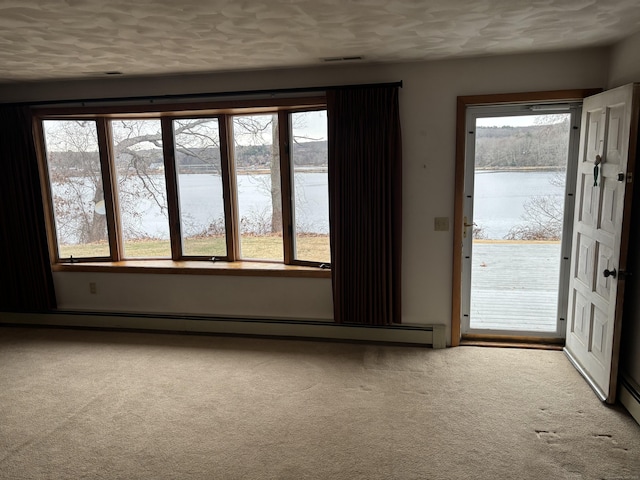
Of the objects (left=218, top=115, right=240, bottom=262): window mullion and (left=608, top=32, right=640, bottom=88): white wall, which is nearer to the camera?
(left=608, top=32, right=640, bottom=88): white wall

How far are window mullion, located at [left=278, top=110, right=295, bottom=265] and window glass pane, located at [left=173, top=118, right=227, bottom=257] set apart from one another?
62 centimetres

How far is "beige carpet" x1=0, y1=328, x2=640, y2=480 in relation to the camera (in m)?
2.34

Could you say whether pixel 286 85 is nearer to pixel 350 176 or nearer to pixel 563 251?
pixel 350 176

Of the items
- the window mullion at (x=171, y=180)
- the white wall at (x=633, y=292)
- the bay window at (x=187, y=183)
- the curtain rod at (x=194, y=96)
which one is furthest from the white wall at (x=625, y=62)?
the window mullion at (x=171, y=180)

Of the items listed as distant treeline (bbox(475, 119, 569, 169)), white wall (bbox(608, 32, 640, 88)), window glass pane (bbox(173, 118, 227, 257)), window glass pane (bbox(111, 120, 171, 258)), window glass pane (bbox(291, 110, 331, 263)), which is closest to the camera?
white wall (bbox(608, 32, 640, 88))

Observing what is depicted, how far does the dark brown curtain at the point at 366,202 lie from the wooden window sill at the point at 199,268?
0.33 m

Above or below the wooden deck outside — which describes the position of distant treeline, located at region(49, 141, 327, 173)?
above

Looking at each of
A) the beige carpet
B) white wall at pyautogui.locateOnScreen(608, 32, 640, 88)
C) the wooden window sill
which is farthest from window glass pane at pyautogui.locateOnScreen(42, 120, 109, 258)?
white wall at pyautogui.locateOnScreen(608, 32, 640, 88)

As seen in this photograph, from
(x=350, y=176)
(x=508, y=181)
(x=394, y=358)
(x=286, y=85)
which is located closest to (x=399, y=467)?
(x=394, y=358)

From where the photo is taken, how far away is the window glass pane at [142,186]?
427 centimetres

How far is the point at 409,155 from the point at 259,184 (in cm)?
140

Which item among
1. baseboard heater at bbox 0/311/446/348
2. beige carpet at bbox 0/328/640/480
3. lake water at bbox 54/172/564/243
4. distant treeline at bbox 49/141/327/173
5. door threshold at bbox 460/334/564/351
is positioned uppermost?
distant treeline at bbox 49/141/327/173

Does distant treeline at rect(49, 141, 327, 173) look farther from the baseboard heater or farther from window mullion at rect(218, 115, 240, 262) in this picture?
the baseboard heater

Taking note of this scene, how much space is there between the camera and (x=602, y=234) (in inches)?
115
